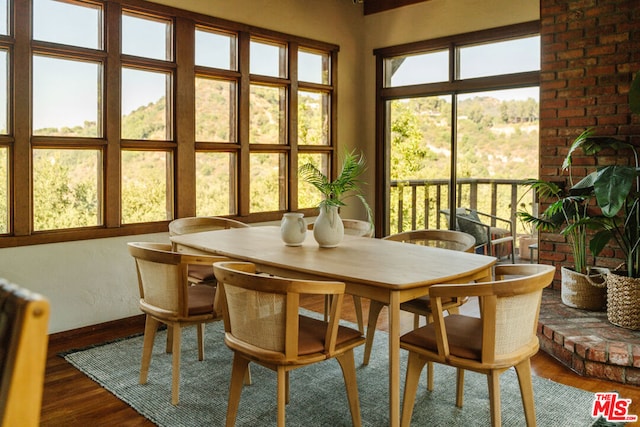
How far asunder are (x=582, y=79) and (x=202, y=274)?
127 inches

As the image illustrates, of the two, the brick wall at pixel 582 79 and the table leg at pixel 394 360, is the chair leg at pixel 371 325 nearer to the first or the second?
the table leg at pixel 394 360

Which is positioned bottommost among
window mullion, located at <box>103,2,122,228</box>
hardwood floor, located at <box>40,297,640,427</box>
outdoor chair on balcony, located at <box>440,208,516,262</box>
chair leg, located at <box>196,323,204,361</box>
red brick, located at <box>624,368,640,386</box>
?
hardwood floor, located at <box>40,297,640,427</box>

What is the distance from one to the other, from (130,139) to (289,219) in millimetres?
1748

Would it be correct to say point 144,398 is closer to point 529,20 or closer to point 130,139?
point 130,139

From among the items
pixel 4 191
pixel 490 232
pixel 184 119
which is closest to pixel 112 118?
pixel 184 119

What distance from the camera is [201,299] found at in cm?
307

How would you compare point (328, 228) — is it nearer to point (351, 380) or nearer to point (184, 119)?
point (351, 380)

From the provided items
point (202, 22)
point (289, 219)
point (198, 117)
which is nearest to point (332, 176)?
point (198, 117)

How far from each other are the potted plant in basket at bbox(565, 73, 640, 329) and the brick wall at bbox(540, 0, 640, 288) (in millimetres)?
250

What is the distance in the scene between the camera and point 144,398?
9.72ft

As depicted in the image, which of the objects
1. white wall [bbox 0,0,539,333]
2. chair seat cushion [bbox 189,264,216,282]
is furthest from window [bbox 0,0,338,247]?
chair seat cushion [bbox 189,264,216,282]

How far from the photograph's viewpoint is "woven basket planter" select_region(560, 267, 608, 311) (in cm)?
399

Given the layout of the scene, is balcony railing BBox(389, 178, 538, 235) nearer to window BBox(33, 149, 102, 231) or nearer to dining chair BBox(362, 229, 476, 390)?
dining chair BBox(362, 229, 476, 390)

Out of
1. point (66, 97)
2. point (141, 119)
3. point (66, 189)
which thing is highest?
point (66, 97)
